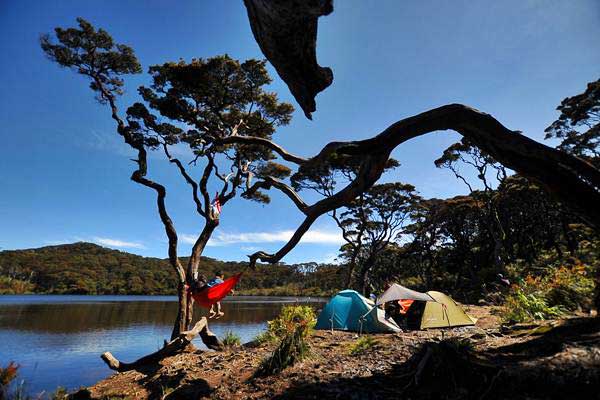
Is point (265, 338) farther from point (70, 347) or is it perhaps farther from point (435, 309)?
point (70, 347)

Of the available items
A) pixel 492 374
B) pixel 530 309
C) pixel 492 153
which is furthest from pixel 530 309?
pixel 492 153

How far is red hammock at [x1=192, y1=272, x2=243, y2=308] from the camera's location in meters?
7.81

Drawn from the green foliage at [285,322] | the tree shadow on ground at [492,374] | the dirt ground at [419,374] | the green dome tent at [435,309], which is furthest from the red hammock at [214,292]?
the green dome tent at [435,309]

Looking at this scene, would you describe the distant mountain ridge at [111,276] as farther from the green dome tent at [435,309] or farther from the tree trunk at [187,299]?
the tree trunk at [187,299]

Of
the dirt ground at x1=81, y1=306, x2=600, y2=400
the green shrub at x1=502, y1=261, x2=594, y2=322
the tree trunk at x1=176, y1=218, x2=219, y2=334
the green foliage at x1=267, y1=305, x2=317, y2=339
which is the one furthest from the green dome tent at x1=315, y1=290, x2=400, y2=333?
the tree trunk at x1=176, y1=218, x2=219, y2=334

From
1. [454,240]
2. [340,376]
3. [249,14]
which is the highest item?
[454,240]

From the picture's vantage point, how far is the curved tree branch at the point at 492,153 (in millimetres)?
3326

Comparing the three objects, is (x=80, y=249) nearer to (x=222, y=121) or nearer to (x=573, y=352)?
(x=222, y=121)

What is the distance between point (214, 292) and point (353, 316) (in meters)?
5.32

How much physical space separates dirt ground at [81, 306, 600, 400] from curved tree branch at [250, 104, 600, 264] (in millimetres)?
1568

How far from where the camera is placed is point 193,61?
33.9 feet

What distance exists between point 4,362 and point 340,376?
1452 cm

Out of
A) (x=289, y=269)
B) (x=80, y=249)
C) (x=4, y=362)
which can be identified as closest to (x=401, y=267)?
(x=4, y=362)

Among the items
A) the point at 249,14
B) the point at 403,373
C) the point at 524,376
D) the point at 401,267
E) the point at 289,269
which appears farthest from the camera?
the point at 289,269
